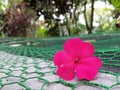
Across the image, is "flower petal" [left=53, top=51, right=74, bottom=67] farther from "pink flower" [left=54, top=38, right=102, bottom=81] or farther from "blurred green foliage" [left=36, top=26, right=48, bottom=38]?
"blurred green foliage" [left=36, top=26, right=48, bottom=38]

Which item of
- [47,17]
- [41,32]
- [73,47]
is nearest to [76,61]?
[73,47]

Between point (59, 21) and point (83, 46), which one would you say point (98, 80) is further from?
point (59, 21)

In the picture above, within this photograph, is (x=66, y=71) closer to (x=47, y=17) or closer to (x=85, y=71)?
(x=85, y=71)

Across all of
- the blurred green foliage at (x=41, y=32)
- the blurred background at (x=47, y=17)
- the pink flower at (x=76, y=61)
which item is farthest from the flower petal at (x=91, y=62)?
the blurred green foliage at (x=41, y=32)

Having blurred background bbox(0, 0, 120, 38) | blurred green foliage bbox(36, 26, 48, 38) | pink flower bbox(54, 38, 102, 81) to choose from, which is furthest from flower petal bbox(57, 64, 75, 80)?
blurred green foliage bbox(36, 26, 48, 38)

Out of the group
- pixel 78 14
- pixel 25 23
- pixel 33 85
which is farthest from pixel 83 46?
pixel 78 14

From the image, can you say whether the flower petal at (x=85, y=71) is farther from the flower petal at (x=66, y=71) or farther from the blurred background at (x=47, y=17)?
the blurred background at (x=47, y=17)
